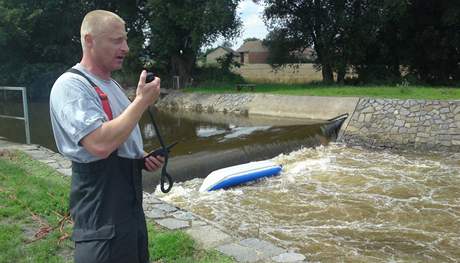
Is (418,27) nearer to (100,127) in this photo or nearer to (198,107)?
(198,107)

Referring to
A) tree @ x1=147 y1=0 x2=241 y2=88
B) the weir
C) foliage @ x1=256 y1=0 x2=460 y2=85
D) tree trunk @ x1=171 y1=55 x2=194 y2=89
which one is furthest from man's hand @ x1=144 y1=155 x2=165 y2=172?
tree trunk @ x1=171 y1=55 x2=194 y2=89

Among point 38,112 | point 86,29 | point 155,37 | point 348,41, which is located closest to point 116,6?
point 155,37

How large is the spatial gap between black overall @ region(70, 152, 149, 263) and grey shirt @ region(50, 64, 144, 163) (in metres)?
0.06

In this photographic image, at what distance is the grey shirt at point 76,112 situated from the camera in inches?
66.3

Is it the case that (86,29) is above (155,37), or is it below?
below

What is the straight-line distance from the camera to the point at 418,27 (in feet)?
77.8

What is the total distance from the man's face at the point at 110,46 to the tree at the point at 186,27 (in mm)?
21249

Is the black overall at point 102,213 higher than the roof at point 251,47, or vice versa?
the roof at point 251,47

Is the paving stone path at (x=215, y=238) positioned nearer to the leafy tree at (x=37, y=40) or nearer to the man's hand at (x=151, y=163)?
the man's hand at (x=151, y=163)

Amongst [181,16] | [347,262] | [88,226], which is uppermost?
[181,16]

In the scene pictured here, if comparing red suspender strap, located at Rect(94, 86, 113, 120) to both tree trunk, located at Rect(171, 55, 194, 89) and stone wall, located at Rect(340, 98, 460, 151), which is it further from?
tree trunk, located at Rect(171, 55, 194, 89)

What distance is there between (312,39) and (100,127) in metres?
23.9

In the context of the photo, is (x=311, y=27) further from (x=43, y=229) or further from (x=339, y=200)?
(x=43, y=229)

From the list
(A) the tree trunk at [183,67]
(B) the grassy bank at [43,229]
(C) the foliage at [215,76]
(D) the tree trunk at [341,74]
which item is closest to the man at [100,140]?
(B) the grassy bank at [43,229]
